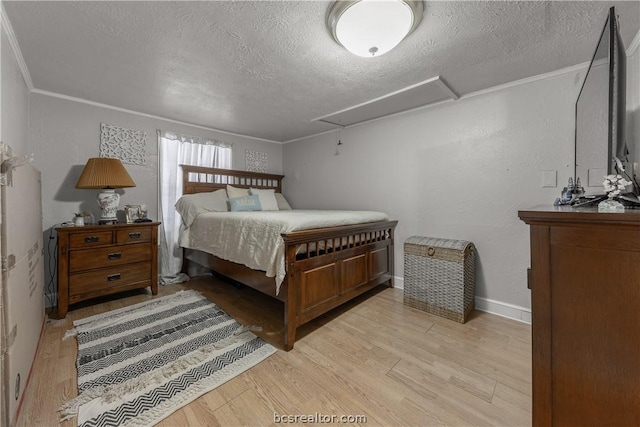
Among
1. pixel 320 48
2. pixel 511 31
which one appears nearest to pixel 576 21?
pixel 511 31

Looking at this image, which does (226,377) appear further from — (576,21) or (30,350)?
(576,21)

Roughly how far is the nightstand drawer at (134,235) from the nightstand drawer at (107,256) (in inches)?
2.5

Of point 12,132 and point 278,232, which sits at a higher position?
point 12,132

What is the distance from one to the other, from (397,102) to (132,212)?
3.16 meters

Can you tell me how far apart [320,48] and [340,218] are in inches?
51.8

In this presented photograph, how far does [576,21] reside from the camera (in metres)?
1.46

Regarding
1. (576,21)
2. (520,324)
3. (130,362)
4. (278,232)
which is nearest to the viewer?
(576,21)

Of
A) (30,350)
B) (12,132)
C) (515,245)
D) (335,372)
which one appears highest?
(12,132)

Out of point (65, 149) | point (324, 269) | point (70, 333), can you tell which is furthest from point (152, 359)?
point (65, 149)

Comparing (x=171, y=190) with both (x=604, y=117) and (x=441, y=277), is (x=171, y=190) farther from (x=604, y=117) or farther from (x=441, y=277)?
(x=604, y=117)

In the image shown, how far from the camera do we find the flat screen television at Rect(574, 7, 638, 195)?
1.17 meters

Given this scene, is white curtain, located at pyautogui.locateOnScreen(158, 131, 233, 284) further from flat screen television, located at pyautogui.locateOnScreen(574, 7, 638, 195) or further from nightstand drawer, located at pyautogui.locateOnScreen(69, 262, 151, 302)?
flat screen television, located at pyautogui.locateOnScreen(574, 7, 638, 195)

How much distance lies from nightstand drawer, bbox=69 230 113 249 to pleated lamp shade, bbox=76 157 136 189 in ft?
1.51

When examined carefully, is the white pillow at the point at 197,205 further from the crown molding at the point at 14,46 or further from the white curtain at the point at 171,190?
the crown molding at the point at 14,46
